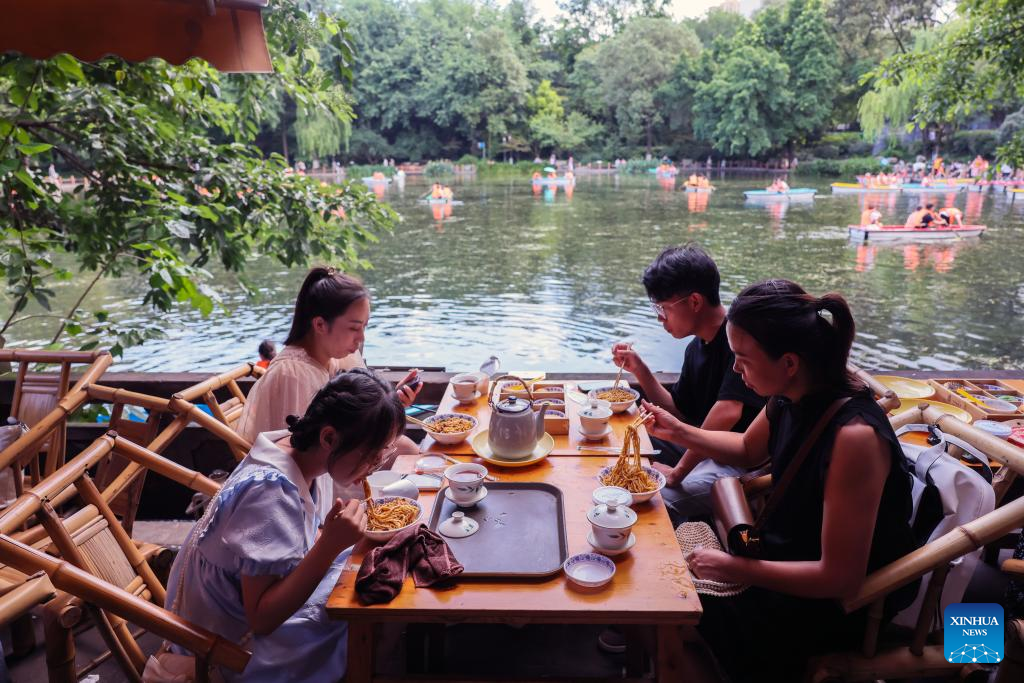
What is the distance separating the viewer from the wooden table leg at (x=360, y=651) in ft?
4.54

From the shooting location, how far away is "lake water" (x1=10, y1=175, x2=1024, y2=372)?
9.29 metres

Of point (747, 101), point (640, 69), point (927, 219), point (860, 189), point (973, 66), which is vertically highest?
point (640, 69)

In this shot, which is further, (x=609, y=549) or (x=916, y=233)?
(x=916, y=233)

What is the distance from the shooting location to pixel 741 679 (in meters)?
1.67

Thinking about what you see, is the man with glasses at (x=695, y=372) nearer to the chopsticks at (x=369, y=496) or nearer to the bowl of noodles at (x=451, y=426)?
the bowl of noodles at (x=451, y=426)

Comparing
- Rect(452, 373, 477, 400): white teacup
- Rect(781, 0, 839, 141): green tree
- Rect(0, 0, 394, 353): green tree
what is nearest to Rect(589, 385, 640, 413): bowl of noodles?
Rect(452, 373, 477, 400): white teacup

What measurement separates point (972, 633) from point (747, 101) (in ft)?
116

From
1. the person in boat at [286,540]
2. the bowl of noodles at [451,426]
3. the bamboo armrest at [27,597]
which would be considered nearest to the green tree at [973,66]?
Result: the bowl of noodles at [451,426]

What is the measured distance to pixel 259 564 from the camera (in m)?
1.33

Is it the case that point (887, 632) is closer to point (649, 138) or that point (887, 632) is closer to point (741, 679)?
point (741, 679)

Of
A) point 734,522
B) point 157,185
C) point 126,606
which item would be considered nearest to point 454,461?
point 734,522

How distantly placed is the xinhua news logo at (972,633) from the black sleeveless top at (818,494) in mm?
109

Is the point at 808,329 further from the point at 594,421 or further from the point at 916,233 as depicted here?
the point at 916,233

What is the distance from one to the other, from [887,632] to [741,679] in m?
0.39
